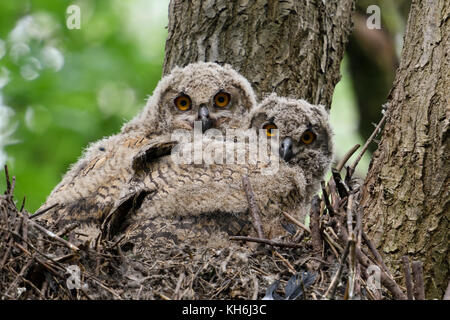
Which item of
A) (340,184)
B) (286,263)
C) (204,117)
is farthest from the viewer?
(204,117)

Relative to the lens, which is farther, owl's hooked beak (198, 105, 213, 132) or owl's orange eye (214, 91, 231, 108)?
owl's orange eye (214, 91, 231, 108)

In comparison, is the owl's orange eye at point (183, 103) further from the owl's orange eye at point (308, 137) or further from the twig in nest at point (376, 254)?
the twig in nest at point (376, 254)

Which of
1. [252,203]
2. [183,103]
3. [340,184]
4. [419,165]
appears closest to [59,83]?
[183,103]

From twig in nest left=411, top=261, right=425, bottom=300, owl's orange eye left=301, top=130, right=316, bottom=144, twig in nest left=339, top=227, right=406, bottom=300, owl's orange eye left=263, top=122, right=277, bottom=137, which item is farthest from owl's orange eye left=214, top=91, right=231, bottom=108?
twig in nest left=411, top=261, right=425, bottom=300

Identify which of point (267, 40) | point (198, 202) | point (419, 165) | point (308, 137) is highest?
point (267, 40)

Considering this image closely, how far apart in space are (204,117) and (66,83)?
2.97 m

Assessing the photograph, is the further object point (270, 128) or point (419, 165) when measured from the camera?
point (270, 128)

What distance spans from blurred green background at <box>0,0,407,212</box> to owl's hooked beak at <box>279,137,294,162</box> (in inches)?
107

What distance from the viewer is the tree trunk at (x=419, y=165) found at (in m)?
3.30

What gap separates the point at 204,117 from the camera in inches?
197

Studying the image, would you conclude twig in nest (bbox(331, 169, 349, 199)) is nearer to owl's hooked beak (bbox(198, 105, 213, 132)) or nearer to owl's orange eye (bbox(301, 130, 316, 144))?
owl's orange eye (bbox(301, 130, 316, 144))

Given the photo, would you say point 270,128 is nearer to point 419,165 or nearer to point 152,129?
point 152,129

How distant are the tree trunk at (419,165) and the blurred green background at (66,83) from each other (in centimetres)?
354

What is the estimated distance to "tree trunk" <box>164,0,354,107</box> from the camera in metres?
4.95
